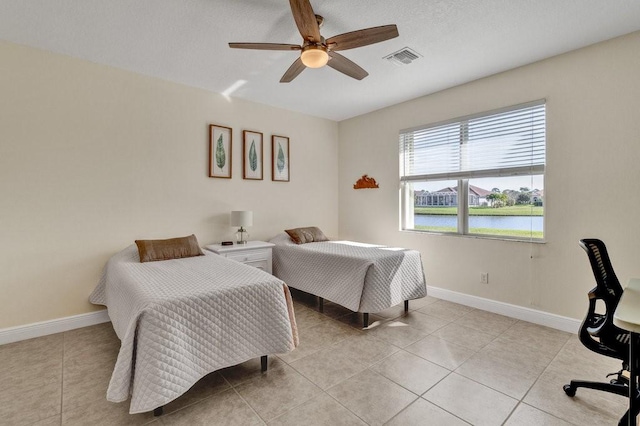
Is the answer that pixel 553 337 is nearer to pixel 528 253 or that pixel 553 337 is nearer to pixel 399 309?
pixel 528 253

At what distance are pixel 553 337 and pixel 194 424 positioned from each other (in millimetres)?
2945

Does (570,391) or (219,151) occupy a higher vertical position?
(219,151)

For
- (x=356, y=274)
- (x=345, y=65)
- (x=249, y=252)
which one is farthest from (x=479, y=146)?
(x=249, y=252)

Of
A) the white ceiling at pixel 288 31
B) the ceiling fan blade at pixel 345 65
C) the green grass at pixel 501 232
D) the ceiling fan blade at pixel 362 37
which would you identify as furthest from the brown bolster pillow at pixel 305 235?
the ceiling fan blade at pixel 362 37

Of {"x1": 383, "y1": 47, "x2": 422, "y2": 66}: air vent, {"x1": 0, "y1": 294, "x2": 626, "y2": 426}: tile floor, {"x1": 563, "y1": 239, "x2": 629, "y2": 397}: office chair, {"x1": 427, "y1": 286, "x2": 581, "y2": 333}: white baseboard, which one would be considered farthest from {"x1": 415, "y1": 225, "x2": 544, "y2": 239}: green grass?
{"x1": 383, "y1": 47, "x2": 422, "y2": 66}: air vent

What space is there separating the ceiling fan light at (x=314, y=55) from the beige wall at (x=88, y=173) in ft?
6.72

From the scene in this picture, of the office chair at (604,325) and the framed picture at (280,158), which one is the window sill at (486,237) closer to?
the office chair at (604,325)

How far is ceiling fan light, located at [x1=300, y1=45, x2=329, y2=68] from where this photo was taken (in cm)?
200

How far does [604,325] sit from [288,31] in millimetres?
2827

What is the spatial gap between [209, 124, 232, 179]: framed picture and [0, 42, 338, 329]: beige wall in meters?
0.08

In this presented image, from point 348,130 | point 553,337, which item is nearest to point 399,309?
point 553,337

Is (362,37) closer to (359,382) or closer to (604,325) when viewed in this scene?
(604,325)

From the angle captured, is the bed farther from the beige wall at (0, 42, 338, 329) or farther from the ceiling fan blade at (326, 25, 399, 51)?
the ceiling fan blade at (326, 25, 399, 51)

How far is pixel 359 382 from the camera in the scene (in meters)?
2.00
